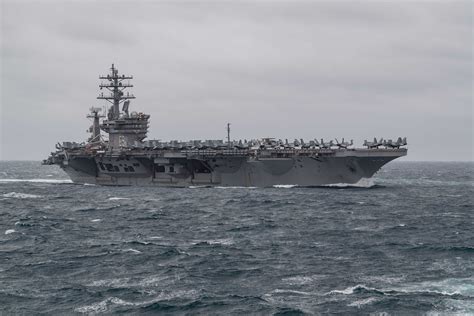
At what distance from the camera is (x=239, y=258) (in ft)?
81.8

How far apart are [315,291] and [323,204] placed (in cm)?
2334

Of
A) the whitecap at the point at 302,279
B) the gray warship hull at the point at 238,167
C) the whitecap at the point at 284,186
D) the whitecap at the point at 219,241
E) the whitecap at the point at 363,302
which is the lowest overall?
the whitecap at the point at 363,302

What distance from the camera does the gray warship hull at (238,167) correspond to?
52438 millimetres

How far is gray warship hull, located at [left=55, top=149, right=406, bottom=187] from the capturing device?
172 feet

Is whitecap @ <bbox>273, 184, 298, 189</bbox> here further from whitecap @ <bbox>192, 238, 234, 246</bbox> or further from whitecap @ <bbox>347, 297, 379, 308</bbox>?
whitecap @ <bbox>347, 297, 379, 308</bbox>

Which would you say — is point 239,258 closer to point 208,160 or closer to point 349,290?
point 349,290

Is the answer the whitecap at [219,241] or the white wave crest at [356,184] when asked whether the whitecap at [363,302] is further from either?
the white wave crest at [356,184]

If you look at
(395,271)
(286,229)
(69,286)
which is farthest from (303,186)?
(69,286)

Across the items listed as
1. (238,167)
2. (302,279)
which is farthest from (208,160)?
(302,279)

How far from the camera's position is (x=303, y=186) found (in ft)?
181

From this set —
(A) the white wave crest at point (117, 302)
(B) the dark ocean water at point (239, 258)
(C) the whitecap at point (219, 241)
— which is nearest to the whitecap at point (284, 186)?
(B) the dark ocean water at point (239, 258)

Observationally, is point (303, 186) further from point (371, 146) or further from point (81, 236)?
point (81, 236)

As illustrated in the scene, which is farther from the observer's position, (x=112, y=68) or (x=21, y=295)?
(x=112, y=68)

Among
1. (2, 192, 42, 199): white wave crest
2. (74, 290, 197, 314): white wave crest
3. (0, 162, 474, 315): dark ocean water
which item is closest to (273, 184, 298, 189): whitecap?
(0, 162, 474, 315): dark ocean water
